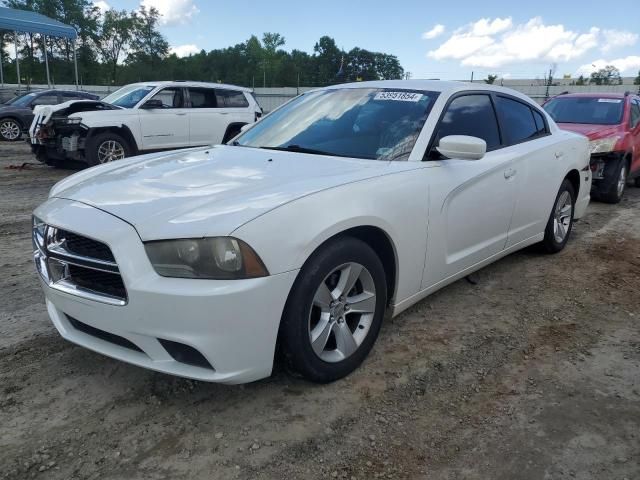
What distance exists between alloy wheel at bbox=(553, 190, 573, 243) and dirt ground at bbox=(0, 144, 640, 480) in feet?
4.25

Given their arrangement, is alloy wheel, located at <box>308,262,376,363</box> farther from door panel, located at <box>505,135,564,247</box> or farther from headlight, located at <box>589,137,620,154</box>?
headlight, located at <box>589,137,620,154</box>

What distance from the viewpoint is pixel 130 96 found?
421 inches

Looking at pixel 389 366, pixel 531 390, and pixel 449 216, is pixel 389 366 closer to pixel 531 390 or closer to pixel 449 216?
pixel 531 390

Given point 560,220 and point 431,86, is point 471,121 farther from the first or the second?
point 560,220

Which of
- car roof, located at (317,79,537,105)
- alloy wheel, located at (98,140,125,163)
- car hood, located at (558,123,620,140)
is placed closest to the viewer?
car roof, located at (317,79,537,105)

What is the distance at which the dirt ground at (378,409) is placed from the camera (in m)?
2.21

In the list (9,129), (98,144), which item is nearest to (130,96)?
(98,144)

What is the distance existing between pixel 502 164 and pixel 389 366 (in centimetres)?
179

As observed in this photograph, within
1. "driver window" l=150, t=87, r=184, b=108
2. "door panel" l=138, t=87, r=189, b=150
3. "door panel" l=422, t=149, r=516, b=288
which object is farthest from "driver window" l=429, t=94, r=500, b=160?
"driver window" l=150, t=87, r=184, b=108

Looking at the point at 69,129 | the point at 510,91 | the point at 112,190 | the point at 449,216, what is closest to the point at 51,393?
the point at 112,190

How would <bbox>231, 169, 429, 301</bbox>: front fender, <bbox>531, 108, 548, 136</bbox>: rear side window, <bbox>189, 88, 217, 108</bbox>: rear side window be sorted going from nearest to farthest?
<bbox>231, 169, 429, 301</bbox>: front fender < <bbox>531, 108, 548, 136</bbox>: rear side window < <bbox>189, 88, 217, 108</bbox>: rear side window

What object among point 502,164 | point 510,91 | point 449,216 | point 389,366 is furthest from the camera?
point 510,91

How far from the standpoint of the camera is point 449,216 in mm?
3307

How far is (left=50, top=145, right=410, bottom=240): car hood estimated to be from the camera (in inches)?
90.7
